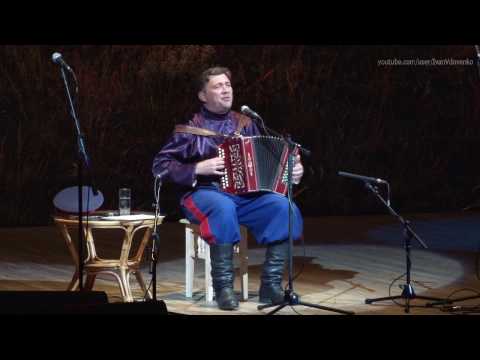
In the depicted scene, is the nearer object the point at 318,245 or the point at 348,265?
the point at 348,265

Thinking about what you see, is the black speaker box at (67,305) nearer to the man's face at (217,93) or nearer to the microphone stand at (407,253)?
the microphone stand at (407,253)

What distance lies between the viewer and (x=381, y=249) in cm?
757

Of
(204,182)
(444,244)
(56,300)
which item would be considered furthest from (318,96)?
(56,300)

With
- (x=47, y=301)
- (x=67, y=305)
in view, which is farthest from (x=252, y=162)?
(x=67, y=305)

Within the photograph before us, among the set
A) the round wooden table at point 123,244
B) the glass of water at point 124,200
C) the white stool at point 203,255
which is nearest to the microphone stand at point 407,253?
the white stool at point 203,255

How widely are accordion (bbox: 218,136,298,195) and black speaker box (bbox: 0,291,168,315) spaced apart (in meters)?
1.85

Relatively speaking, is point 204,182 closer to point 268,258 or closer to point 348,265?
point 268,258

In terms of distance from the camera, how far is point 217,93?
5578 millimetres

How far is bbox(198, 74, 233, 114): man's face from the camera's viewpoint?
5.56 m

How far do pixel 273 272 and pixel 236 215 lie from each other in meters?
0.40

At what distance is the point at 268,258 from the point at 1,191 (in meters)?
4.23

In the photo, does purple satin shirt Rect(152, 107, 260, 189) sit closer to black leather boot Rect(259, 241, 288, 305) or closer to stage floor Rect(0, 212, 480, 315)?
black leather boot Rect(259, 241, 288, 305)

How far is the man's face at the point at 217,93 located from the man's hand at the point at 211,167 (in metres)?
0.42

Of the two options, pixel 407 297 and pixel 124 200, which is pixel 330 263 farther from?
pixel 124 200
